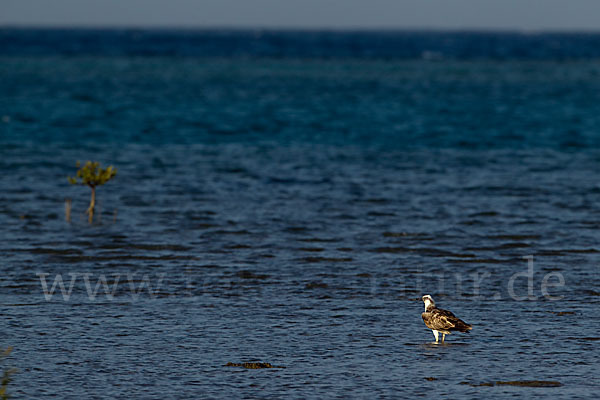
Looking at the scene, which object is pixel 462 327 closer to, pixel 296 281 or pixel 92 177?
pixel 296 281

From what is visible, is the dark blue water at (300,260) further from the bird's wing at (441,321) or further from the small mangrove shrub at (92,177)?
the small mangrove shrub at (92,177)

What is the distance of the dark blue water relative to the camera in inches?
445

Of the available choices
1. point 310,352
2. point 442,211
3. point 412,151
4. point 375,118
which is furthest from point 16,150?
point 310,352

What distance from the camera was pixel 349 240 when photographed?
19.5 meters

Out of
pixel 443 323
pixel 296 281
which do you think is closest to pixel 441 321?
pixel 443 323

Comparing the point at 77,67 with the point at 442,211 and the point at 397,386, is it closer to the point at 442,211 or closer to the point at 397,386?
the point at 442,211

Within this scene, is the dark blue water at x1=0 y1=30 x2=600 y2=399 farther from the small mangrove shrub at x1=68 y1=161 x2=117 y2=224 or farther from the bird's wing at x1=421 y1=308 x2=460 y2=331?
the small mangrove shrub at x1=68 y1=161 x2=117 y2=224

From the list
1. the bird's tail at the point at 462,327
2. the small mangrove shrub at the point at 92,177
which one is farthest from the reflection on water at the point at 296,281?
the small mangrove shrub at the point at 92,177

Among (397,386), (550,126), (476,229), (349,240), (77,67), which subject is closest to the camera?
(397,386)

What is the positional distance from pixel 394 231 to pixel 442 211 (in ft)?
9.47

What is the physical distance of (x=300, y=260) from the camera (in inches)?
697

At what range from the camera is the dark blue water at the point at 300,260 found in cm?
1130

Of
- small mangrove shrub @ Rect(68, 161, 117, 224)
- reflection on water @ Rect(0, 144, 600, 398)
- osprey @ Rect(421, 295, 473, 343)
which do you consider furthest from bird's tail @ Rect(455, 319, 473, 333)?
small mangrove shrub @ Rect(68, 161, 117, 224)

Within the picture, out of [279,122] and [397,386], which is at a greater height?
[279,122]
